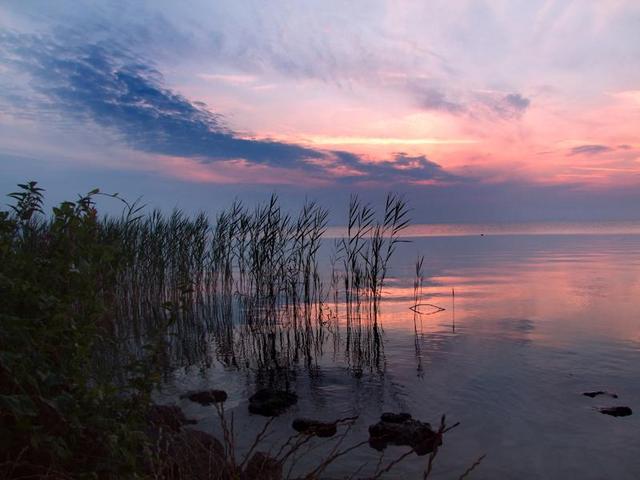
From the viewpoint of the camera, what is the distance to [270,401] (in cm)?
793

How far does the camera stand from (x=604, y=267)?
25.5m

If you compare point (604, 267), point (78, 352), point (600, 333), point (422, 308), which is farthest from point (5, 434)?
point (604, 267)

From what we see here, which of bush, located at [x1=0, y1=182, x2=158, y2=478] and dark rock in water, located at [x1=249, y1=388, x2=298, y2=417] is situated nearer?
bush, located at [x1=0, y1=182, x2=158, y2=478]

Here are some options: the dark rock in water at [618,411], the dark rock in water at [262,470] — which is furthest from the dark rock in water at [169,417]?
the dark rock in water at [618,411]

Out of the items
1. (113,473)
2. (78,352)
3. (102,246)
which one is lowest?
(113,473)

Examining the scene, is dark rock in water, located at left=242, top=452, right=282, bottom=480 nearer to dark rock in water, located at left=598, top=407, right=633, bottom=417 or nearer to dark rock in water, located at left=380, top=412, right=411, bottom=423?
dark rock in water, located at left=380, top=412, right=411, bottom=423

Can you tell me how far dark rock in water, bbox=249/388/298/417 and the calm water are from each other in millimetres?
184

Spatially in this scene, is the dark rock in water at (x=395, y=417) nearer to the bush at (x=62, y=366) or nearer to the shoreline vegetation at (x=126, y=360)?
the shoreline vegetation at (x=126, y=360)

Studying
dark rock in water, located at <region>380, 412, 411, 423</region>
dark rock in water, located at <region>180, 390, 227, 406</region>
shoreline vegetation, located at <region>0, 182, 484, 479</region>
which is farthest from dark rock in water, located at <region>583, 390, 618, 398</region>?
dark rock in water, located at <region>180, 390, 227, 406</region>

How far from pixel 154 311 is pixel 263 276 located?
3443 mm

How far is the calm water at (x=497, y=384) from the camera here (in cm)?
630

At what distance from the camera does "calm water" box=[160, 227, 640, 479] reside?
630cm

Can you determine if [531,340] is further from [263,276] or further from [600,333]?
[263,276]

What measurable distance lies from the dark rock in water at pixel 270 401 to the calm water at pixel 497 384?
0.60 feet
